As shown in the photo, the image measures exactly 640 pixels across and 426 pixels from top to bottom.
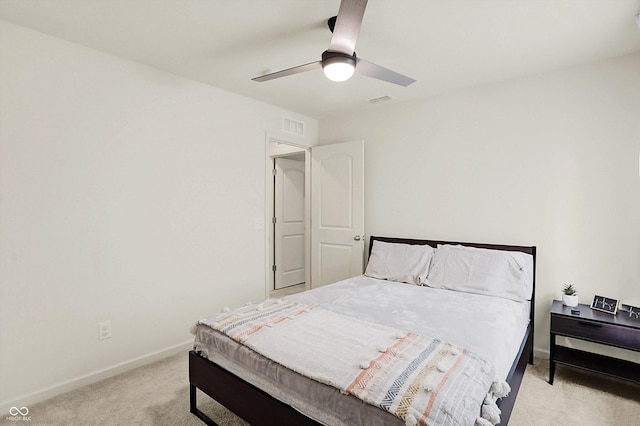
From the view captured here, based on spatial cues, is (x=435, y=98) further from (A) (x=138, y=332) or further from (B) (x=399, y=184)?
(A) (x=138, y=332)

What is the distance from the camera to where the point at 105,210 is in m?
2.61

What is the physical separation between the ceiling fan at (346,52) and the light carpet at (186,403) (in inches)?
85.0

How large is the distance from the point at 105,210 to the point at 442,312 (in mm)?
2558

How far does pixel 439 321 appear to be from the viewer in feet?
6.89

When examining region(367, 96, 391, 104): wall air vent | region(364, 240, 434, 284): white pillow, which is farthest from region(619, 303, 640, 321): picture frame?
region(367, 96, 391, 104): wall air vent

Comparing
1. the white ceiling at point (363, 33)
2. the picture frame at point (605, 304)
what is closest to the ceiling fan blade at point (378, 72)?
the white ceiling at point (363, 33)

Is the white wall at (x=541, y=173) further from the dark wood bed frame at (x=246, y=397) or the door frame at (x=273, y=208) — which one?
the door frame at (x=273, y=208)

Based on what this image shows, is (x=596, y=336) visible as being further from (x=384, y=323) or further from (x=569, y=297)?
(x=384, y=323)

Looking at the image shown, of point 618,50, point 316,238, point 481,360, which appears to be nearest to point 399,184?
point 316,238

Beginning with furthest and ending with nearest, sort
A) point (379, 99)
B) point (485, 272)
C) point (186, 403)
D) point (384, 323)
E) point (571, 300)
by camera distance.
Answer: point (379, 99)
point (485, 272)
point (571, 300)
point (186, 403)
point (384, 323)

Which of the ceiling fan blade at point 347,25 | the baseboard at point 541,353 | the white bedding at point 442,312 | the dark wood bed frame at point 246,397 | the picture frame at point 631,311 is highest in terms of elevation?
the ceiling fan blade at point 347,25

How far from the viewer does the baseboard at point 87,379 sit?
222 centimetres

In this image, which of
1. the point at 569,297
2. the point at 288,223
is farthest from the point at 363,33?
the point at 288,223

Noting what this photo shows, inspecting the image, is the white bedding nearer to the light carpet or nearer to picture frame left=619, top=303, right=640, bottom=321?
the light carpet
